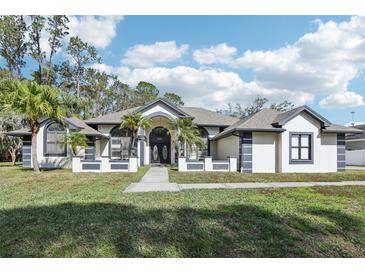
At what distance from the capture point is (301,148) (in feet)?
59.1

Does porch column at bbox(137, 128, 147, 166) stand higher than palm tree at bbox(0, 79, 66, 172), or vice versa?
palm tree at bbox(0, 79, 66, 172)

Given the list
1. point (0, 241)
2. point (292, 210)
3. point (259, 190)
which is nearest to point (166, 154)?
point (259, 190)

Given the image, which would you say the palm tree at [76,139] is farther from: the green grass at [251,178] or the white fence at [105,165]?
the green grass at [251,178]

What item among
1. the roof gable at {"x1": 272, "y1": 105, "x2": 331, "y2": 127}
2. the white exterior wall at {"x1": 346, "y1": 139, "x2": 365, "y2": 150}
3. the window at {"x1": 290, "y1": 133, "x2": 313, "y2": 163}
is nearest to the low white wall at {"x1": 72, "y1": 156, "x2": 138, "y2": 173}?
the roof gable at {"x1": 272, "y1": 105, "x2": 331, "y2": 127}

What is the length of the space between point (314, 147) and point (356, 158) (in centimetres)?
1366

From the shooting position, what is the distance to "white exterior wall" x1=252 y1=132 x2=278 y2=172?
58.0ft

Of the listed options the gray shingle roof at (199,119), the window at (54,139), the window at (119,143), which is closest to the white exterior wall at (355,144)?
the gray shingle roof at (199,119)

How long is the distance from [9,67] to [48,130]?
18.5 m

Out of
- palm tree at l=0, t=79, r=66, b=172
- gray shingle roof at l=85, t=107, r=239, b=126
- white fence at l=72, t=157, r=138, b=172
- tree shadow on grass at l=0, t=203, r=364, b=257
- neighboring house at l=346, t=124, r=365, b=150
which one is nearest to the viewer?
tree shadow on grass at l=0, t=203, r=364, b=257

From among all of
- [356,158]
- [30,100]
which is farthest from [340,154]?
[30,100]

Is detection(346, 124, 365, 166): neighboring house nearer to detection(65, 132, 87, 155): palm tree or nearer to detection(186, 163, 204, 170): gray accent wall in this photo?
detection(186, 163, 204, 170): gray accent wall

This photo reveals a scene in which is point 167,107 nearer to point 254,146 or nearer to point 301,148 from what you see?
point 254,146

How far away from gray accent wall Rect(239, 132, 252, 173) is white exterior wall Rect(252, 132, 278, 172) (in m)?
0.28

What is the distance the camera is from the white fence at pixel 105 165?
17.5 metres
